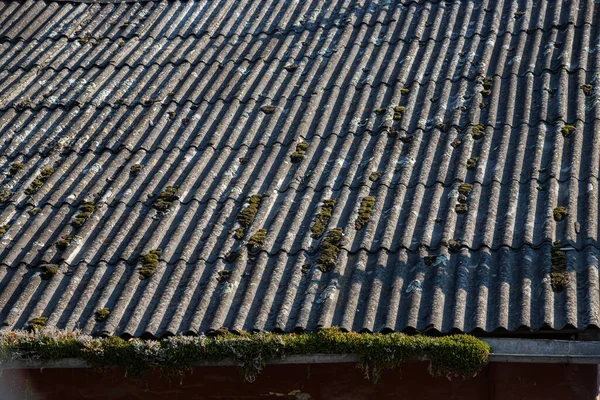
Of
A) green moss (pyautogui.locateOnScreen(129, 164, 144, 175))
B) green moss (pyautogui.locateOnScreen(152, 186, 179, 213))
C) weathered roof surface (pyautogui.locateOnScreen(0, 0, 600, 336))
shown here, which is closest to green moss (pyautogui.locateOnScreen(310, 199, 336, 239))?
weathered roof surface (pyautogui.locateOnScreen(0, 0, 600, 336))

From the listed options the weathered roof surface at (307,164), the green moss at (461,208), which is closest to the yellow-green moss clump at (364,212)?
the weathered roof surface at (307,164)

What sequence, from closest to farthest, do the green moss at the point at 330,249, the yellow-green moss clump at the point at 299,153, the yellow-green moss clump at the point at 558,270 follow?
1. the yellow-green moss clump at the point at 558,270
2. the green moss at the point at 330,249
3. the yellow-green moss clump at the point at 299,153

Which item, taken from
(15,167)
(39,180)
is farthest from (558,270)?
(15,167)

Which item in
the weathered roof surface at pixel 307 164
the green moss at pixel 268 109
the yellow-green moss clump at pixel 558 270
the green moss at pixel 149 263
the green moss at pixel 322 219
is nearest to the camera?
the yellow-green moss clump at pixel 558 270

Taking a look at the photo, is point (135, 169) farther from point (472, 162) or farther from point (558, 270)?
point (558, 270)

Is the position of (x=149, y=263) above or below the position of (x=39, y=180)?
below

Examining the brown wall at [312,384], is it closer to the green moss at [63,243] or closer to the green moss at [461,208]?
the green moss at [63,243]
